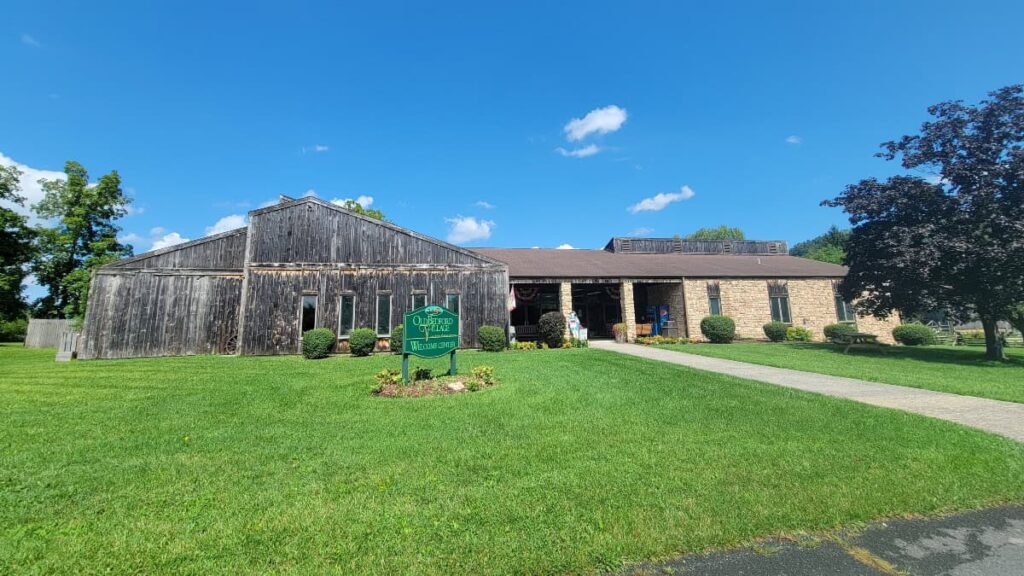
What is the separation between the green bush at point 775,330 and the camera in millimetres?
22194

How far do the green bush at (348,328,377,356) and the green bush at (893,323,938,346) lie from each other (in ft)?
90.9

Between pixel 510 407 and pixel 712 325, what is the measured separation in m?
17.6

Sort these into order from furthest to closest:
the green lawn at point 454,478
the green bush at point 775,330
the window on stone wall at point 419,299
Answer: the green bush at point 775,330 → the window on stone wall at point 419,299 → the green lawn at point 454,478

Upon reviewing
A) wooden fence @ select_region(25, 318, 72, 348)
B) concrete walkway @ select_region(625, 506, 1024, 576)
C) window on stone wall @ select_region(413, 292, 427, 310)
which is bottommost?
concrete walkway @ select_region(625, 506, 1024, 576)

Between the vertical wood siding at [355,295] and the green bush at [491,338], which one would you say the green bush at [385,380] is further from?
the vertical wood siding at [355,295]

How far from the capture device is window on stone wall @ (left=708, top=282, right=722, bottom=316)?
22984 mm

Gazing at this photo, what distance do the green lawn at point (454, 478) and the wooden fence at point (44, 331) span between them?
88.9 ft

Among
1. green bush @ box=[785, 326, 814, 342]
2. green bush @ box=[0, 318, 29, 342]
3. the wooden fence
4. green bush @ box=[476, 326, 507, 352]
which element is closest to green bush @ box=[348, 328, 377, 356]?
green bush @ box=[476, 326, 507, 352]

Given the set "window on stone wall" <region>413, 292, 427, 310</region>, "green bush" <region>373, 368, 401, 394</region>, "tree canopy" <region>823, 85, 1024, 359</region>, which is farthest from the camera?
"window on stone wall" <region>413, 292, 427, 310</region>

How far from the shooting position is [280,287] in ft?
56.5

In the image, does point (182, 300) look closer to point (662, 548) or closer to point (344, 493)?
point (344, 493)

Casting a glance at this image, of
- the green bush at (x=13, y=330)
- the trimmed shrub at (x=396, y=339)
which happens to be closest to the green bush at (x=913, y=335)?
the trimmed shrub at (x=396, y=339)

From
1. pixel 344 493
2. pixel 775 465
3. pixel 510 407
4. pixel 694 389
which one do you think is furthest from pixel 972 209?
pixel 344 493

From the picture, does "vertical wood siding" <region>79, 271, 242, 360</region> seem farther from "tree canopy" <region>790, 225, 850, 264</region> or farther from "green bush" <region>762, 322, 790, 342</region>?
"tree canopy" <region>790, 225, 850, 264</region>
